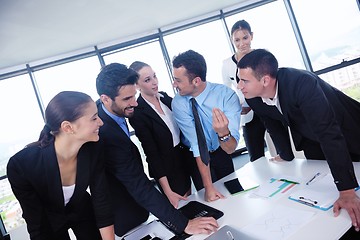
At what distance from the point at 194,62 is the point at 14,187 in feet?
4.24

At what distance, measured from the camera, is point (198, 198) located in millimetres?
1494

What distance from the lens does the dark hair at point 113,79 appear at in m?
1.37

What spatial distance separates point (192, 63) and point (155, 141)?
0.65 m

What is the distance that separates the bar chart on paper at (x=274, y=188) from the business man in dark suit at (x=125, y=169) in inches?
14.0

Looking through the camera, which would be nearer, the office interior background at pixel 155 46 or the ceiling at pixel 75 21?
the ceiling at pixel 75 21

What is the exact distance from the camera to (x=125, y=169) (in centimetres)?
127

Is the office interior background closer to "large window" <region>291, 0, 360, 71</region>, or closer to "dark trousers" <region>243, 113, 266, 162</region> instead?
"large window" <region>291, 0, 360, 71</region>

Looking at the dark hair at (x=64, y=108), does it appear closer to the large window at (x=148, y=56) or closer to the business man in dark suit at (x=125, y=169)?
the business man in dark suit at (x=125, y=169)

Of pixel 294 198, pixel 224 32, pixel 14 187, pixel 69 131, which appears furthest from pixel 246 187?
pixel 224 32

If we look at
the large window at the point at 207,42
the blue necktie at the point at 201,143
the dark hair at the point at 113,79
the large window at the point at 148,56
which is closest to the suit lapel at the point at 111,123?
the dark hair at the point at 113,79

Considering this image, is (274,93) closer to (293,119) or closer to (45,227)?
(293,119)

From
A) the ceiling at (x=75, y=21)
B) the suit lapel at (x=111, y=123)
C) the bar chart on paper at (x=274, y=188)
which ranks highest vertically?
the ceiling at (x=75, y=21)

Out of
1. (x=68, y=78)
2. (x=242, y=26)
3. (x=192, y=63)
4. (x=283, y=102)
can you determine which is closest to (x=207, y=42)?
(x=242, y=26)

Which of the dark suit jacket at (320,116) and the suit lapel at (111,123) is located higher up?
the suit lapel at (111,123)
